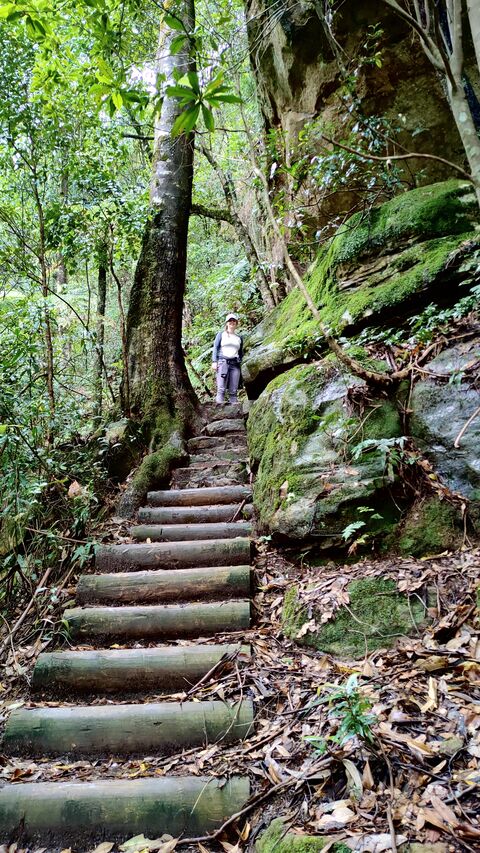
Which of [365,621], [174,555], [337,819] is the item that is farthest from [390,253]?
[337,819]

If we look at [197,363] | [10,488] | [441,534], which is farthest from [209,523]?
[197,363]

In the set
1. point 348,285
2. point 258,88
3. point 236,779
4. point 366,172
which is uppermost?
point 258,88

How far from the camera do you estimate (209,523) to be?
4.88 metres

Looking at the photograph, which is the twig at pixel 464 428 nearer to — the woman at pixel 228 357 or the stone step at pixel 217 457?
the stone step at pixel 217 457

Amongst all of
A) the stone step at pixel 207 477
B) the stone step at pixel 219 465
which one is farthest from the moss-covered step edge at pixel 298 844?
the stone step at pixel 219 465

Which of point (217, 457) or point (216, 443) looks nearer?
point (217, 457)

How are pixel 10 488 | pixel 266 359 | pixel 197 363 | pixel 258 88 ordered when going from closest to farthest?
pixel 10 488 → pixel 266 359 → pixel 258 88 → pixel 197 363

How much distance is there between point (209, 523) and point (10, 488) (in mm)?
1921

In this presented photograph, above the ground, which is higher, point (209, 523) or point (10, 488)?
point (10, 488)

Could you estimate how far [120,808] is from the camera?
246cm

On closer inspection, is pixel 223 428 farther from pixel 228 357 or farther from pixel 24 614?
pixel 24 614

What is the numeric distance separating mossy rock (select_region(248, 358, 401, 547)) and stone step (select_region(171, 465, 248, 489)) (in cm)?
56

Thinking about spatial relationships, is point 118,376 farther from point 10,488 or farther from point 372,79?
point 372,79

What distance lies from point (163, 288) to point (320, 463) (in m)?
4.05
